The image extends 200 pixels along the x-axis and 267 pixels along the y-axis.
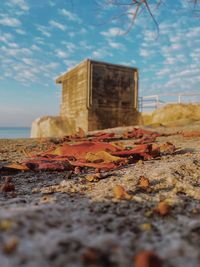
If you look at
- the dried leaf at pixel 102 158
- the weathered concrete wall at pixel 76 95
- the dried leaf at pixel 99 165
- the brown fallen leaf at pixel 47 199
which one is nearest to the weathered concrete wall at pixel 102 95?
the weathered concrete wall at pixel 76 95

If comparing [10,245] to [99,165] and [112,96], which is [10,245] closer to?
[99,165]

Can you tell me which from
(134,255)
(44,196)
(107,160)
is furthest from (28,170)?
(134,255)

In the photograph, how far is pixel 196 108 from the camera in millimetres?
13555

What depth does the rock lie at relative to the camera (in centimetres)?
1385

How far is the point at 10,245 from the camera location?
708 millimetres

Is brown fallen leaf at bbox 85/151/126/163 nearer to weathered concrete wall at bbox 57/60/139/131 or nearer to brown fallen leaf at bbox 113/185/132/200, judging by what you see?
brown fallen leaf at bbox 113/185/132/200

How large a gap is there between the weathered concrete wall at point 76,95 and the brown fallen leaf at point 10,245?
11.9m

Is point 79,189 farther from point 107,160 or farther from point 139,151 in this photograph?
point 139,151

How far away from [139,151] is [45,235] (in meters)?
2.00

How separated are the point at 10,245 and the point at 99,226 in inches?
13.7

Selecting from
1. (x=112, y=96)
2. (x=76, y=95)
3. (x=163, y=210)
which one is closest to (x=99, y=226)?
(x=163, y=210)

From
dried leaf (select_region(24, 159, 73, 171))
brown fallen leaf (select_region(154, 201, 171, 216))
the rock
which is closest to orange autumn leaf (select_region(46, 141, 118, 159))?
dried leaf (select_region(24, 159, 73, 171))

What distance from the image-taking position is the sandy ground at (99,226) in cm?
70

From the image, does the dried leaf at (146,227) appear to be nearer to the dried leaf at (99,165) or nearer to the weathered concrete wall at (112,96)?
the dried leaf at (99,165)
